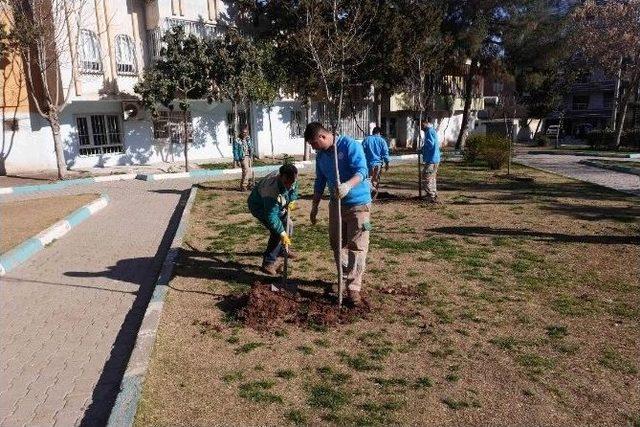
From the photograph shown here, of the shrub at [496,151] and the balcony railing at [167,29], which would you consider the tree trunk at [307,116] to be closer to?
the balcony railing at [167,29]

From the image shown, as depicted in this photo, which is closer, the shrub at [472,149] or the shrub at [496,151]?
the shrub at [496,151]

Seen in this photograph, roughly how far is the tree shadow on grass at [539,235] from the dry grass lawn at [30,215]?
267 inches

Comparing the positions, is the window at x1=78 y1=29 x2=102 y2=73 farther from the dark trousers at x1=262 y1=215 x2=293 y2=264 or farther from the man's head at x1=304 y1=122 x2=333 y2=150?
the man's head at x1=304 y1=122 x2=333 y2=150

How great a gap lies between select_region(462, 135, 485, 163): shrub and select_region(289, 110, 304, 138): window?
969 centimetres

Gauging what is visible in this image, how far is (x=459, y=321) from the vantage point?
14.8ft

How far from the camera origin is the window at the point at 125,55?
19531 mm

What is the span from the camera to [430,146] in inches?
379

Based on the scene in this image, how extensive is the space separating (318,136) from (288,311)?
169 centimetres

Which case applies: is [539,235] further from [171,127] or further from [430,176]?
[171,127]

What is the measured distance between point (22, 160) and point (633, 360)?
19853 mm

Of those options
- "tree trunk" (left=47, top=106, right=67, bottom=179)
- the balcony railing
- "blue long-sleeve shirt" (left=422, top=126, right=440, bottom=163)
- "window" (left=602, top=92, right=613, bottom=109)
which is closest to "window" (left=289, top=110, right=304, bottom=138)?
the balcony railing

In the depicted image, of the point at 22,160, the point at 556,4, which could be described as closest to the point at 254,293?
the point at 22,160

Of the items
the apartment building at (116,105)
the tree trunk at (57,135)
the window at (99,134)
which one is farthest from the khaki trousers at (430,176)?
the window at (99,134)

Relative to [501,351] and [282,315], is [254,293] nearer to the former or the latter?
[282,315]
